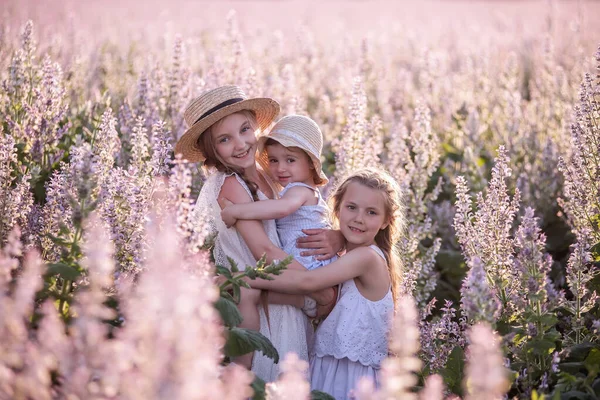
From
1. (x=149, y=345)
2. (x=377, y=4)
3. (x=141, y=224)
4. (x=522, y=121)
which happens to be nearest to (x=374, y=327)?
(x=141, y=224)

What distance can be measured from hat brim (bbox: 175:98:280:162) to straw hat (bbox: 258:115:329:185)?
0.33ft

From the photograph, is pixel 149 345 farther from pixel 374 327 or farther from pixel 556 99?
pixel 556 99

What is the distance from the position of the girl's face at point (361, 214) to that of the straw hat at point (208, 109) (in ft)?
2.25

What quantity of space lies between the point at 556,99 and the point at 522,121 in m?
0.67

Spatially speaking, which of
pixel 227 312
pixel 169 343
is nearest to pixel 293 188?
pixel 227 312

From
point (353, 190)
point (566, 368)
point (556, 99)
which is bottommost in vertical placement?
point (566, 368)

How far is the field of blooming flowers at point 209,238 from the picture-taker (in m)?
1.54

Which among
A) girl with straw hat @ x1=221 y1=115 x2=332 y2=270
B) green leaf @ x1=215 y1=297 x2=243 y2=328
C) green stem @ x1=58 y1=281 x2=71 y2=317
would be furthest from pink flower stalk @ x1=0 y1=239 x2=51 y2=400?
girl with straw hat @ x1=221 y1=115 x2=332 y2=270

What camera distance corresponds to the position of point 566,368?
2.86 meters

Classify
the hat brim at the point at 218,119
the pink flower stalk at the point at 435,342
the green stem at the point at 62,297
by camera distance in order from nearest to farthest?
1. the green stem at the point at 62,297
2. the pink flower stalk at the point at 435,342
3. the hat brim at the point at 218,119

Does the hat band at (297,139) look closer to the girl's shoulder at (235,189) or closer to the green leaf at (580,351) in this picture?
the girl's shoulder at (235,189)

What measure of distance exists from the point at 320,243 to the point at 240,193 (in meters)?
0.46

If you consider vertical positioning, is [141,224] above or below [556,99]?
below

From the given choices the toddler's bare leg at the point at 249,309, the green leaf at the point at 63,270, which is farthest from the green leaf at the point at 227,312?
the toddler's bare leg at the point at 249,309
